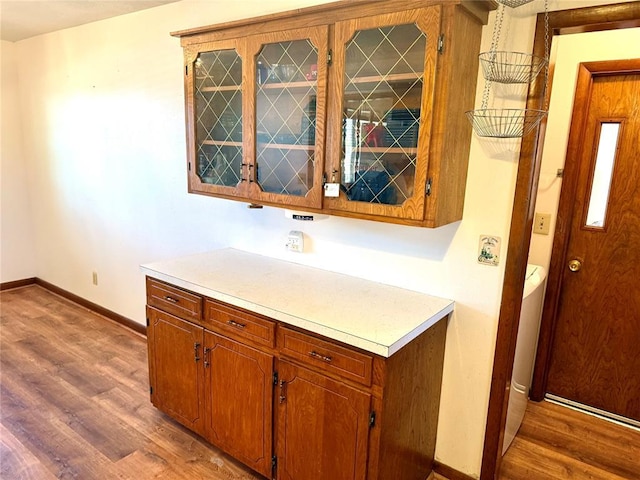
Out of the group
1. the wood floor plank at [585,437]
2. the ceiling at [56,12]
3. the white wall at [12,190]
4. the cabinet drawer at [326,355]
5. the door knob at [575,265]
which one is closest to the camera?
the cabinet drawer at [326,355]

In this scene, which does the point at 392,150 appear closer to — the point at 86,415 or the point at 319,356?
the point at 319,356

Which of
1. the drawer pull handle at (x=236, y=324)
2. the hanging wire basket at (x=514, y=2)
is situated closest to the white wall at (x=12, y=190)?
the drawer pull handle at (x=236, y=324)

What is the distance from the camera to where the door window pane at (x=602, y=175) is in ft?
8.14

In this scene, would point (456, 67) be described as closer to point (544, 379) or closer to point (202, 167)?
point (202, 167)

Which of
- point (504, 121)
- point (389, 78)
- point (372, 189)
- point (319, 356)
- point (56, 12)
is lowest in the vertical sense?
point (319, 356)

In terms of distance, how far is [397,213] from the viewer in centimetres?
169

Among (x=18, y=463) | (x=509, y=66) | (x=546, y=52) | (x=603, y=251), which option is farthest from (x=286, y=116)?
(x=18, y=463)

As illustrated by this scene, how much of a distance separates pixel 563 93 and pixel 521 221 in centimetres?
130

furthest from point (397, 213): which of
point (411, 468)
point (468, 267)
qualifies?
point (411, 468)

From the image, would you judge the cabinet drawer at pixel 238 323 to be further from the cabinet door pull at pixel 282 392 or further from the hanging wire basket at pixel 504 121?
the hanging wire basket at pixel 504 121

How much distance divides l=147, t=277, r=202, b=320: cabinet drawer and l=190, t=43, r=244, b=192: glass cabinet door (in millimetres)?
573

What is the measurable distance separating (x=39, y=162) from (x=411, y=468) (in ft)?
14.3

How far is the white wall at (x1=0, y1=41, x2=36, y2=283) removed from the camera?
4.18 metres

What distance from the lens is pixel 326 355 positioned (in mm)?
1654
